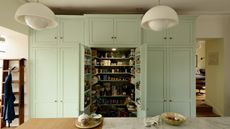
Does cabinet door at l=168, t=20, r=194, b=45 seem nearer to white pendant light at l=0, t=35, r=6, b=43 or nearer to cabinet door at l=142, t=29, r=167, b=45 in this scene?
cabinet door at l=142, t=29, r=167, b=45

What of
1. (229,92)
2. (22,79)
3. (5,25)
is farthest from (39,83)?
(229,92)

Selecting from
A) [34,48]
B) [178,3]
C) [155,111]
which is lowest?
[155,111]

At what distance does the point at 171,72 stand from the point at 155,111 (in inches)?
32.9

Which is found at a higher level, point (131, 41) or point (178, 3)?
point (178, 3)

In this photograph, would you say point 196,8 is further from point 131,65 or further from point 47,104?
point 47,104

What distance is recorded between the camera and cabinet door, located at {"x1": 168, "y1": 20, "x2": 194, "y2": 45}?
3.35 m

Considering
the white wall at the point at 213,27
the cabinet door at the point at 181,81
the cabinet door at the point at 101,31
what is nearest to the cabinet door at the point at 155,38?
the cabinet door at the point at 181,81

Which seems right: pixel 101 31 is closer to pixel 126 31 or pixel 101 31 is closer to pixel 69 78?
pixel 126 31

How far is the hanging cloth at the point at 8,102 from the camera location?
3.21m

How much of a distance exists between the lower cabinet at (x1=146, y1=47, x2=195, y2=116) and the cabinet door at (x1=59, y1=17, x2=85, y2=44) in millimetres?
1386

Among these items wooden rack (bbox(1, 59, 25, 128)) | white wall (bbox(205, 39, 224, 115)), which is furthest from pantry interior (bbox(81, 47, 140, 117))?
white wall (bbox(205, 39, 224, 115))

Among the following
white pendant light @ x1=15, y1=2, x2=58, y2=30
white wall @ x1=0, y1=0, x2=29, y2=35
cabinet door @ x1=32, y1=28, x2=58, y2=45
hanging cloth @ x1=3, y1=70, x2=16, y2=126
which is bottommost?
hanging cloth @ x1=3, y1=70, x2=16, y2=126

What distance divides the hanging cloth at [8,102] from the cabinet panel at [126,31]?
2231mm

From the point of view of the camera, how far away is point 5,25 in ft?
8.54
